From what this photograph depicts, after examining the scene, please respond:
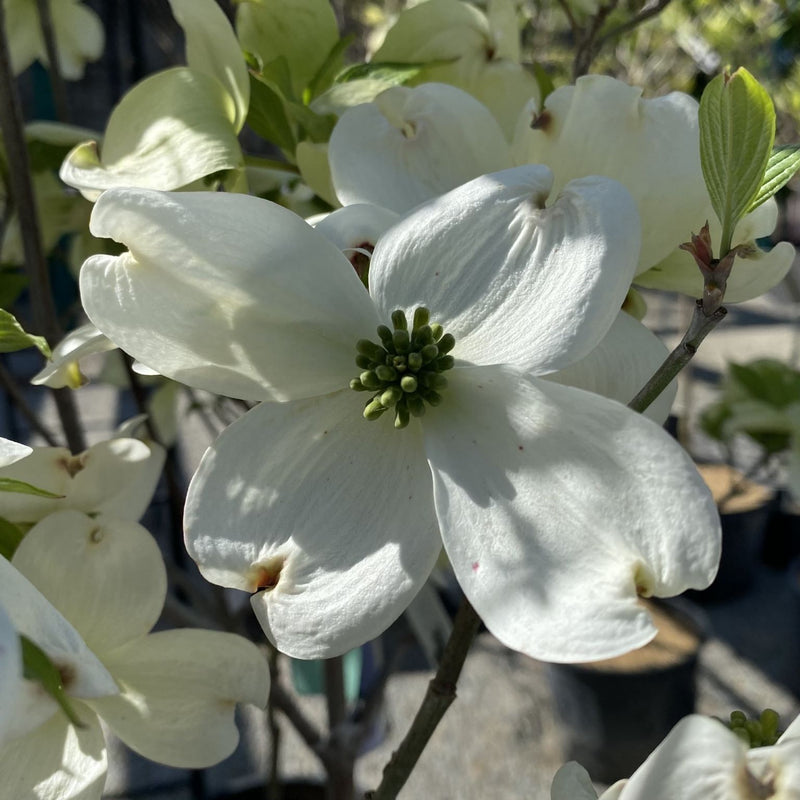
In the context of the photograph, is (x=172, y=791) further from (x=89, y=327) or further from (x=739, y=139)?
(x=739, y=139)

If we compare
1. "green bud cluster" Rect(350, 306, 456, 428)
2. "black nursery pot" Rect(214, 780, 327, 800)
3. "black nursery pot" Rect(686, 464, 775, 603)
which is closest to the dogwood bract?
"green bud cluster" Rect(350, 306, 456, 428)

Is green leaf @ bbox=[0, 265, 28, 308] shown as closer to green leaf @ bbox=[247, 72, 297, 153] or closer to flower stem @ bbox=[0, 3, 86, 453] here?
flower stem @ bbox=[0, 3, 86, 453]

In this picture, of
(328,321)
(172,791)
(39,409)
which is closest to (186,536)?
(328,321)

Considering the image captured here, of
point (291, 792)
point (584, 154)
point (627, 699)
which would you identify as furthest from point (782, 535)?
point (584, 154)

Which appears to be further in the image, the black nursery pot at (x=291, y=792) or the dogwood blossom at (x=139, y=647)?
the black nursery pot at (x=291, y=792)

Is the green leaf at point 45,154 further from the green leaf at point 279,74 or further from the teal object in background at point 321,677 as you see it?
the teal object in background at point 321,677

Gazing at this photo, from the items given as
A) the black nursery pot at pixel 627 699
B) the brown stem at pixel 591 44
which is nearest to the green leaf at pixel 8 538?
the brown stem at pixel 591 44
